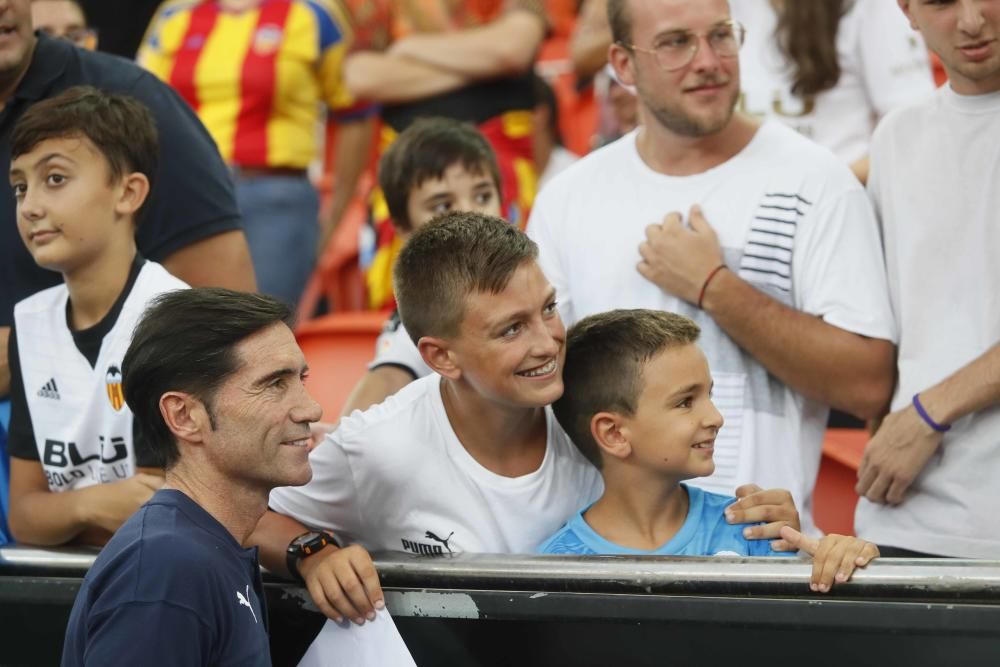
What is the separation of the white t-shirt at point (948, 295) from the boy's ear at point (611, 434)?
0.56 metres

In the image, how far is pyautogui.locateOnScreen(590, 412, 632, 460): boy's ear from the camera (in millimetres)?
2414

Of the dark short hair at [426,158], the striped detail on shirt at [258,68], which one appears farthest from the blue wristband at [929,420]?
the striped detail on shirt at [258,68]

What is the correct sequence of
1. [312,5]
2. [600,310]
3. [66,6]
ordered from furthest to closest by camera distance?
1. [312,5]
2. [66,6]
3. [600,310]

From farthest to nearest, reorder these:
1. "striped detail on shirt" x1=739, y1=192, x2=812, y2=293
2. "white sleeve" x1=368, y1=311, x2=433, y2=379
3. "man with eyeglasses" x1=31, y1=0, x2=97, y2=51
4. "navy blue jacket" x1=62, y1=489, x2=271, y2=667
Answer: "man with eyeglasses" x1=31, y1=0, x2=97, y2=51 → "white sleeve" x1=368, y1=311, x2=433, y2=379 → "striped detail on shirt" x1=739, y1=192, x2=812, y2=293 → "navy blue jacket" x1=62, y1=489, x2=271, y2=667

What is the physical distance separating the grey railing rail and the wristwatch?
9cm

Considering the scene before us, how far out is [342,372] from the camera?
13.8 feet

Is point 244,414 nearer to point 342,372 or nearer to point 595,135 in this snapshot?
point 342,372

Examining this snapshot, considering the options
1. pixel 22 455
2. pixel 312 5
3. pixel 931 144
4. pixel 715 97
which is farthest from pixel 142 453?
pixel 312 5

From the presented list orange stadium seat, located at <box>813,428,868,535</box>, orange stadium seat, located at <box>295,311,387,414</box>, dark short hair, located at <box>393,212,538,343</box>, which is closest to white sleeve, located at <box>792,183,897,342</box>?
dark short hair, located at <box>393,212,538,343</box>

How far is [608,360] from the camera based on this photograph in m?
2.45

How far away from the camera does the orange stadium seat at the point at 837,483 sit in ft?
11.2

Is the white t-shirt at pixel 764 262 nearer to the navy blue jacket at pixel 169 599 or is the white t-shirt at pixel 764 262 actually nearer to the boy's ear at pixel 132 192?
the boy's ear at pixel 132 192

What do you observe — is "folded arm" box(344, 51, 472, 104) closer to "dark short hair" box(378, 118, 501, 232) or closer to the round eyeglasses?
"dark short hair" box(378, 118, 501, 232)

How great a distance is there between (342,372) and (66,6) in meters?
1.29
